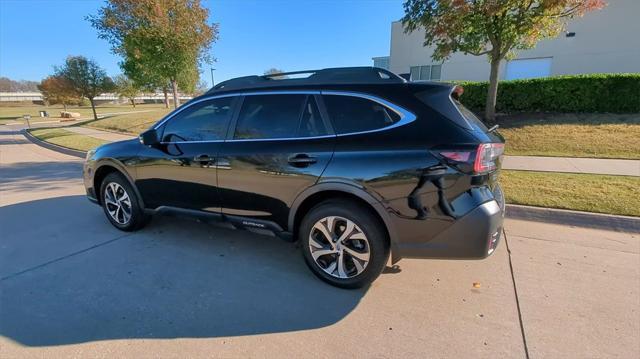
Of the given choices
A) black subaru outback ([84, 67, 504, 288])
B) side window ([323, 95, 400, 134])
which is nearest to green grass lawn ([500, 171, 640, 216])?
black subaru outback ([84, 67, 504, 288])

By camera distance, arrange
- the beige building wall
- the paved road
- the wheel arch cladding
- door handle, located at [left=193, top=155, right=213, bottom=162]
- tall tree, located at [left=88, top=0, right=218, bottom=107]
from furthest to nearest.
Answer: the beige building wall → tall tree, located at [left=88, top=0, right=218, bottom=107] → the wheel arch cladding → door handle, located at [left=193, top=155, right=213, bottom=162] → the paved road

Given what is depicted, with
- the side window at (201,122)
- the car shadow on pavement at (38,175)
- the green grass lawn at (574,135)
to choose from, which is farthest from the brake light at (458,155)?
the car shadow on pavement at (38,175)

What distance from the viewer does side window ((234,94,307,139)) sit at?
119 inches

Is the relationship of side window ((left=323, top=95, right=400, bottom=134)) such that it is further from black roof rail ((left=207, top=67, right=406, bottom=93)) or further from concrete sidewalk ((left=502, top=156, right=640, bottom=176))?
concrete sidewalk ((left=502, top=156, right=640, bottom=176))

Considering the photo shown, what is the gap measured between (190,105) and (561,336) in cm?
394

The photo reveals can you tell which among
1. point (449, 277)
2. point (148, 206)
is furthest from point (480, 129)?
point (148, 206)

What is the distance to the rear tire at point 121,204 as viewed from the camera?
4078 mm

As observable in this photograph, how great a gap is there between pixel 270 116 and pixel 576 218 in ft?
13.8

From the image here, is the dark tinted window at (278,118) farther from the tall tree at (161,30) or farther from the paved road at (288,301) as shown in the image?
the tall tree at (161,30)

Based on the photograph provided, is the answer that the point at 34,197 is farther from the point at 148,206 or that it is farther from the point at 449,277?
the point at 449,277

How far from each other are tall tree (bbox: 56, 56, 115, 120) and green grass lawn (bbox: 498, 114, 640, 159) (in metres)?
26.3

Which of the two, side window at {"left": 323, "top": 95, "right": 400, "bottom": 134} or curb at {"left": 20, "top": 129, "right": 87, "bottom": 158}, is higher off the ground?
side window at {"left": 323, "top": 95, "right": 400, "bottom": 134}

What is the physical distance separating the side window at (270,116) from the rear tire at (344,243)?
0.79m

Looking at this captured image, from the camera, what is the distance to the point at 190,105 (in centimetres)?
368
